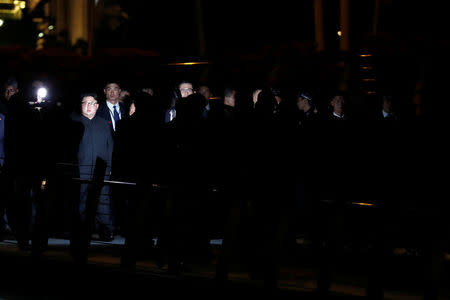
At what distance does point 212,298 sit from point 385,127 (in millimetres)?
2788

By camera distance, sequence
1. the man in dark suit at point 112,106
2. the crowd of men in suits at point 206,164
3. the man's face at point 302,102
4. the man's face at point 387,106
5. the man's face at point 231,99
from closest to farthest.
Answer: the crowd of men in suits at point 206,164, the man's face at point 387,106, the man's face at point 302,102, the man's face at point 231,99, the man in dark suit at point 112,106

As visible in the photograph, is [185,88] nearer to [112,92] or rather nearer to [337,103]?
[112,92]

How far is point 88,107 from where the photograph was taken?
12.2 meters

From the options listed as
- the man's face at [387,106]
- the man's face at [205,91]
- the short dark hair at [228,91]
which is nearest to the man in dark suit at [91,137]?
the man's face at [205,91]

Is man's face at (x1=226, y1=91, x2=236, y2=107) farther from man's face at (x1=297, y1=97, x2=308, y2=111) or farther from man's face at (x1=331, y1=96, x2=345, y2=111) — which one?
man's face at (x1=331, y1=96, x2=345, y2=111)

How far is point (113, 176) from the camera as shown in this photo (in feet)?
34.4

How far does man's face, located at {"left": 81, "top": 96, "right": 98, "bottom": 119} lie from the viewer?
12.2m

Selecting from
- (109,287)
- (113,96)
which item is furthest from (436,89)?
(113,96)

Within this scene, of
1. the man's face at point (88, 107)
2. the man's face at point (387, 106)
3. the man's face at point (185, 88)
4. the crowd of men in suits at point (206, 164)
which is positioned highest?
the man's face at point (185, 88)

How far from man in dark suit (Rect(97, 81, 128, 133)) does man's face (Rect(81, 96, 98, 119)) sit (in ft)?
1.93

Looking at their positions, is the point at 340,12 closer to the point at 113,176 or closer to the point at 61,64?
the point at 61,64

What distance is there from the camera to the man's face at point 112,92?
12922 millimetres

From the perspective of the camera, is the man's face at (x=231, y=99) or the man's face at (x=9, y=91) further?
the man's face at (x=9, y=91)

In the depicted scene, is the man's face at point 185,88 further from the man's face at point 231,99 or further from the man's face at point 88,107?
the man's face at point 88,107
